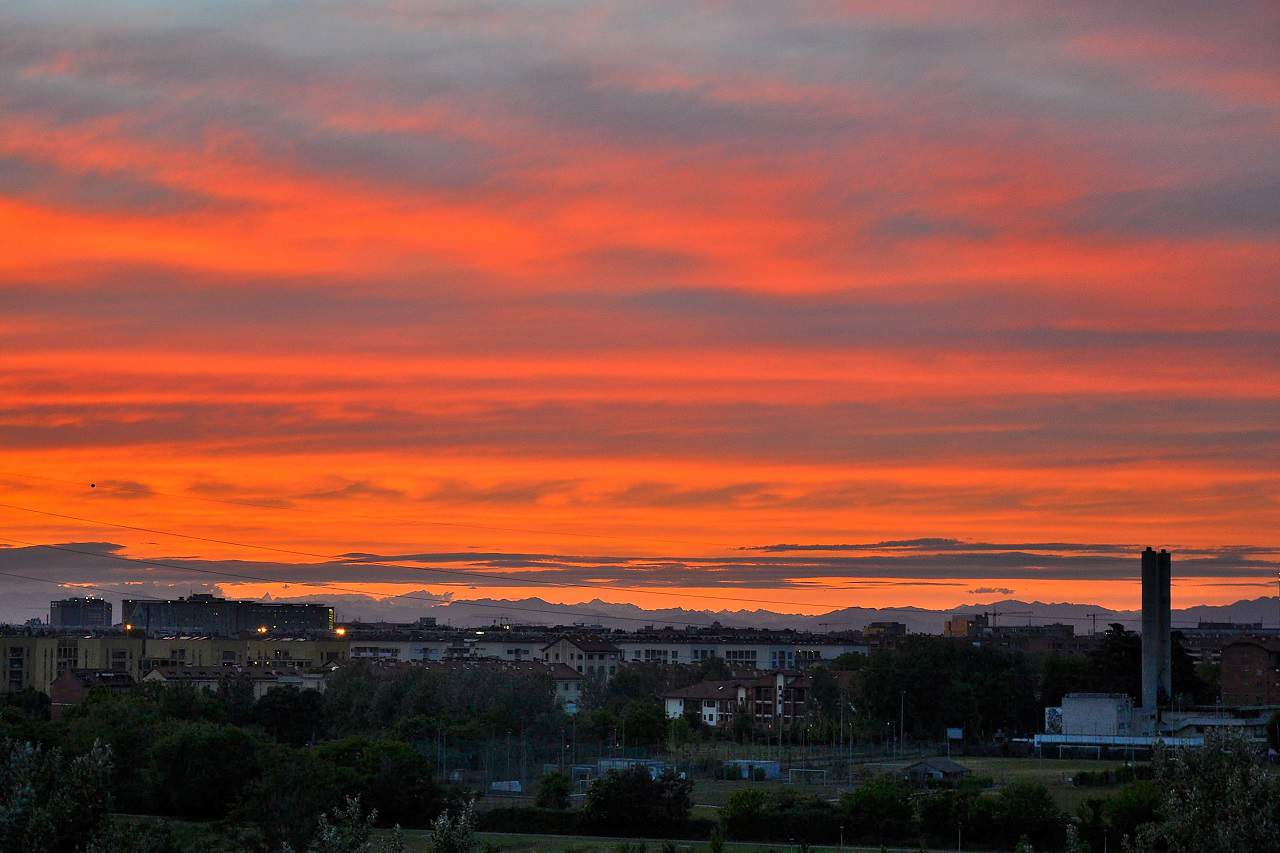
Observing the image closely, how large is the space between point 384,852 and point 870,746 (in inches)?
2182

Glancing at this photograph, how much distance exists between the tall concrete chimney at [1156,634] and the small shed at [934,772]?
75.3 feet

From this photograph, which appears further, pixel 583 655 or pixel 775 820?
pixel 583 655

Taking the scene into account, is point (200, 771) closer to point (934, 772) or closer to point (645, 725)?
point (934, 772)

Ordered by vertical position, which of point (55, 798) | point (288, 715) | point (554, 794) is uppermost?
point (55, 798)

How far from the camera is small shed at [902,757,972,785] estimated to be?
181ft

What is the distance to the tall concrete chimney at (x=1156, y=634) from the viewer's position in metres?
77.3

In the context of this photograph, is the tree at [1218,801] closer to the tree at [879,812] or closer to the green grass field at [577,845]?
the green grass field at [577,845]

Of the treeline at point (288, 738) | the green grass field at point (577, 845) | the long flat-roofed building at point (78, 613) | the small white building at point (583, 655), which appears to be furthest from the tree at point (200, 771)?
the long flat-roofed building at point (78, 613)

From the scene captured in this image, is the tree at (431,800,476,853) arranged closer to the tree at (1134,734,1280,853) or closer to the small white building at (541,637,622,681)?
the tree at (1134,734,1280,853)

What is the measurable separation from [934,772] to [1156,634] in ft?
89.7

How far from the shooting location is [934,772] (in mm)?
55844

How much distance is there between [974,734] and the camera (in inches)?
3091

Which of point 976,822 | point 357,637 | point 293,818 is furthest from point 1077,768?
point 357,637

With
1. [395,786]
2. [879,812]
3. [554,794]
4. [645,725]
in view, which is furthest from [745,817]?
[645,725]
